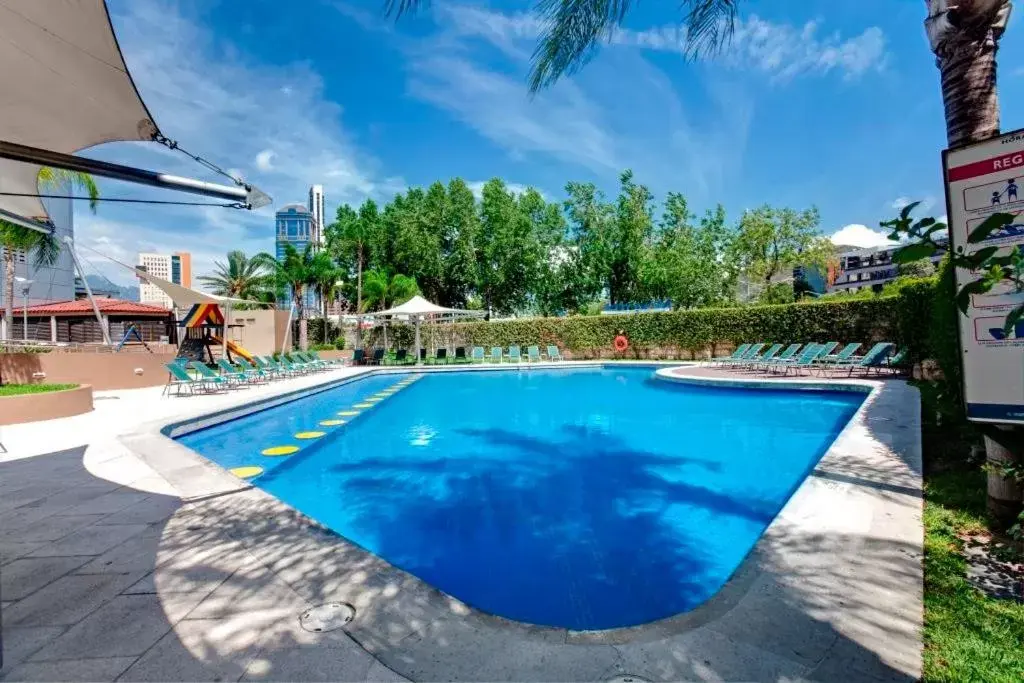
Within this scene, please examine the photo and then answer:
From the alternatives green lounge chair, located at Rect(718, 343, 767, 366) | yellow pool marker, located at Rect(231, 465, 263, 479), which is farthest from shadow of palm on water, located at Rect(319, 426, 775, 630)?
green lounge chair, located at Rect(718, 343, 767, 366)

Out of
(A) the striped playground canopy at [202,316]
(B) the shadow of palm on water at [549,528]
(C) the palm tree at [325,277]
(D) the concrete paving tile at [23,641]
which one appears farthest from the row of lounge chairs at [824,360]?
(C) the palm tree at [325,277]

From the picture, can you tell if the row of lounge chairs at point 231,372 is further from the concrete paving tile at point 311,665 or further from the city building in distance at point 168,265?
the city building in distance at point 168,265

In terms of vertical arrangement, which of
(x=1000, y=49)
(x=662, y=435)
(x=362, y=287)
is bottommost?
(x=662, y=435)

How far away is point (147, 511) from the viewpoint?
4.07 m

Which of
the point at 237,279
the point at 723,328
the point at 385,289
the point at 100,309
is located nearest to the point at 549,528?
the point at 723,328

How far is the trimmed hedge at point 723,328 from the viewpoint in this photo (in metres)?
13.4

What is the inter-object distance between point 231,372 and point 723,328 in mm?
17759

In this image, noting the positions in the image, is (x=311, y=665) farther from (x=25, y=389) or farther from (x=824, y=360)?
(x=824, y=360)

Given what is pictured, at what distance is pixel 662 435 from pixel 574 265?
27755 mm

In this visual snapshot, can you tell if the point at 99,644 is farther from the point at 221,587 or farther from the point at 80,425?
the point at 80,425

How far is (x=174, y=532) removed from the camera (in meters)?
3.60

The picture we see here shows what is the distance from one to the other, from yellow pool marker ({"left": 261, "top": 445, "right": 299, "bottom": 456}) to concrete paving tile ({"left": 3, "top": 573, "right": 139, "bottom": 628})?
183 inches

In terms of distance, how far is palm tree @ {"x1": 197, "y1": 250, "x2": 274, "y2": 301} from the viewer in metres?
36.5

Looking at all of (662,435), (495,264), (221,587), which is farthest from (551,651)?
(495,264)
